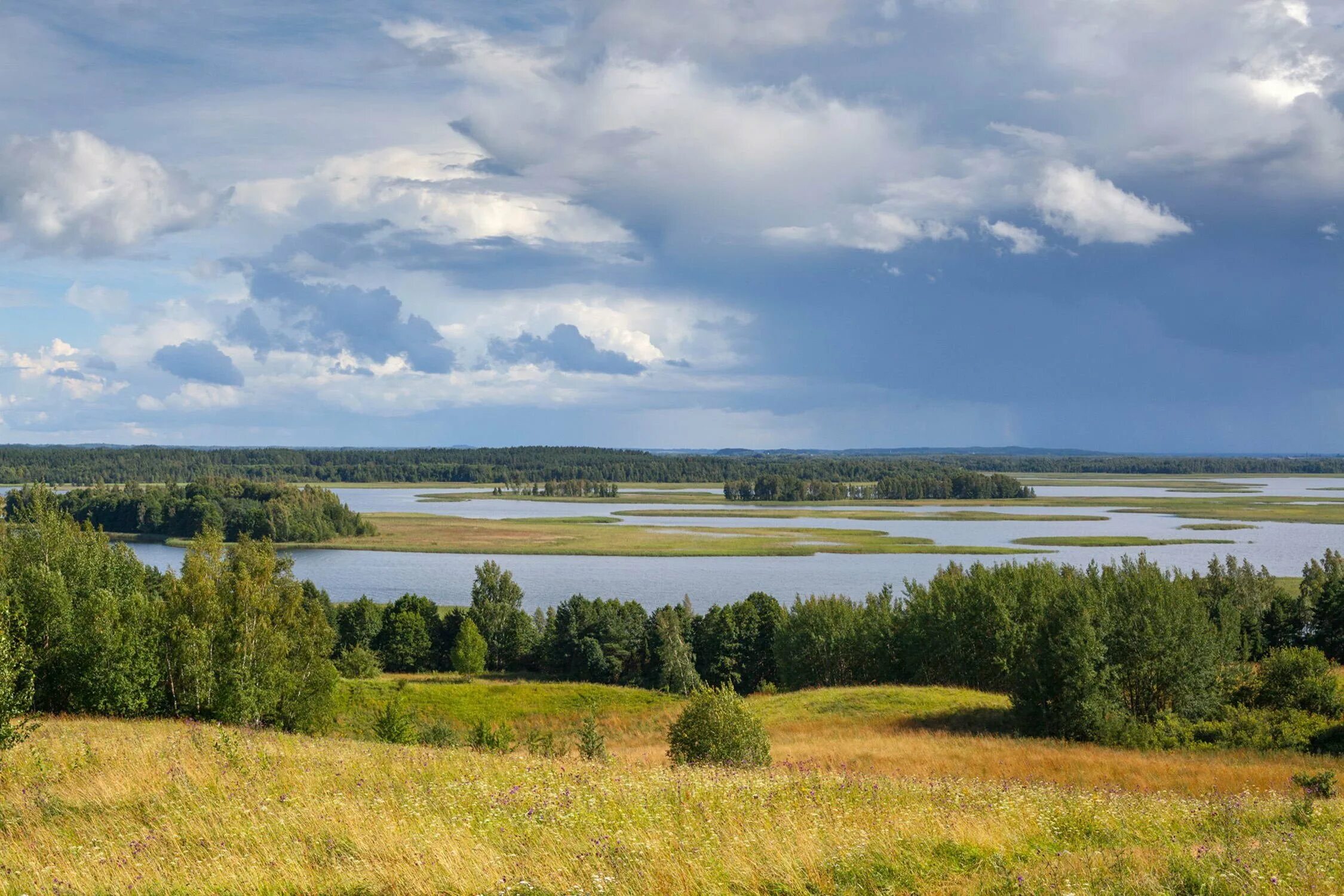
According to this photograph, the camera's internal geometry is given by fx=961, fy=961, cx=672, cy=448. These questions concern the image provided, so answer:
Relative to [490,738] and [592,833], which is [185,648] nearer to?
[490,738]

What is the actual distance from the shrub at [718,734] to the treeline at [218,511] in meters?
108

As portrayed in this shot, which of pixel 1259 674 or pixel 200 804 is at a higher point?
pixel 200 804

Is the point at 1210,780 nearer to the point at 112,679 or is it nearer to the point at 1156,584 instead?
the point at 1156,584

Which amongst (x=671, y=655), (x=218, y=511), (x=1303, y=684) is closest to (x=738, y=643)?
(x=671, y=655)

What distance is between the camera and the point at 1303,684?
3300cm

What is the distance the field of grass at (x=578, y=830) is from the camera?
7590mm

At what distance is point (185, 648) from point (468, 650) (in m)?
32.2

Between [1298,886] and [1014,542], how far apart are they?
103 metres

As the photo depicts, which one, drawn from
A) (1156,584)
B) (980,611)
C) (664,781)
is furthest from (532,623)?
(664,781)

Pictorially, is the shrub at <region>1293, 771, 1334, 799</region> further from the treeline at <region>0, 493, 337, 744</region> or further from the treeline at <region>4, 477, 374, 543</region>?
the treeline at <region>4, 477, 374, 543</region>

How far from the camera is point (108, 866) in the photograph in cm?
793

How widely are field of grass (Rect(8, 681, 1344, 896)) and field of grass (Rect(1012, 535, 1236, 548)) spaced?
91.3 meters

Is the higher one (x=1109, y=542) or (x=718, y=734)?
(x=718, y=734)

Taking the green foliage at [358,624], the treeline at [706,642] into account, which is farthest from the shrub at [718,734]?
the green foliage at [358,624]
